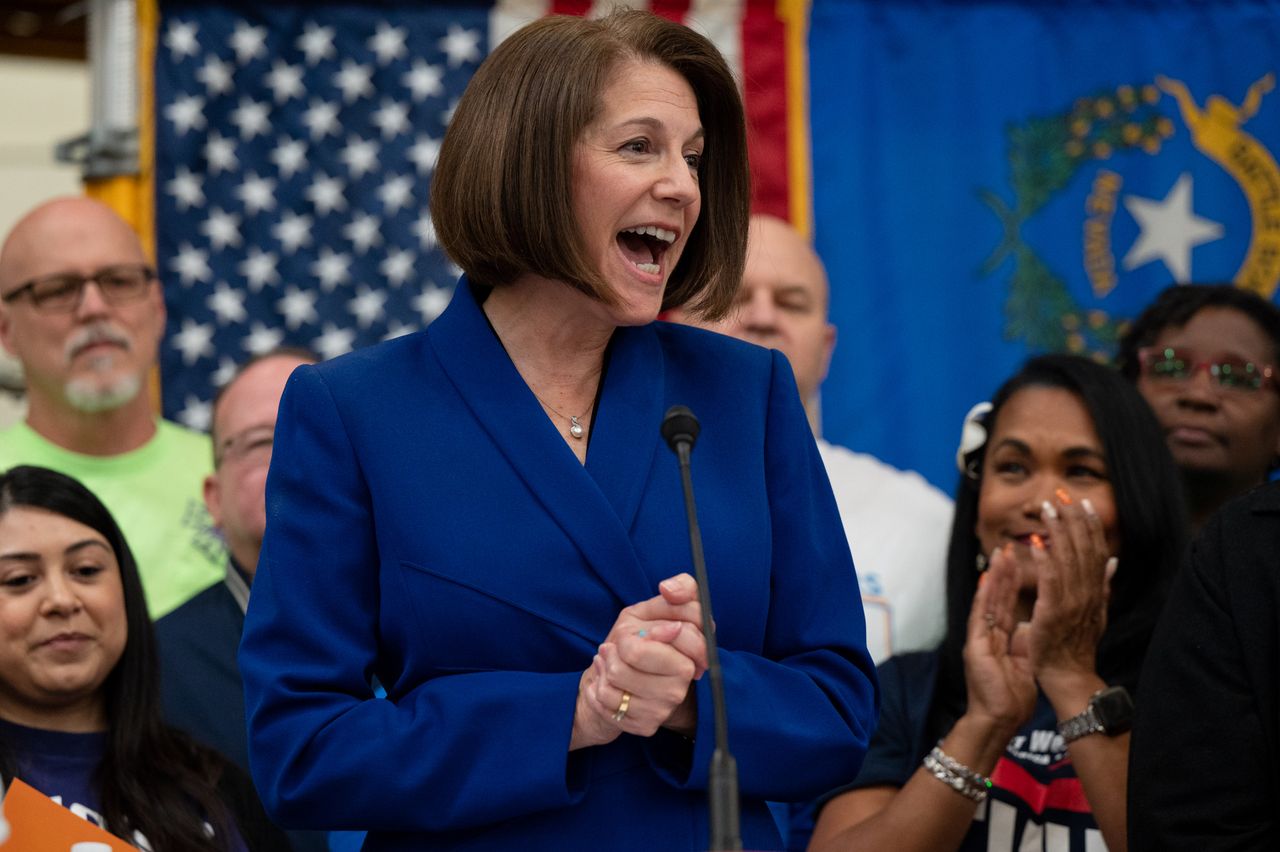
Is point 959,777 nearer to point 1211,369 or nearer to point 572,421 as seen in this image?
point 572,421

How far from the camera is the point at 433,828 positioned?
1.82m

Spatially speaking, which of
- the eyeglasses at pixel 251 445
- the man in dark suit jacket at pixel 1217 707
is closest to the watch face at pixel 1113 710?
the man in dark suit jacket at pixel 1217 707

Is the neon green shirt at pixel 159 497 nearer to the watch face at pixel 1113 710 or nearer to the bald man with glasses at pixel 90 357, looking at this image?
the bald man with glasses at pixel 90 357

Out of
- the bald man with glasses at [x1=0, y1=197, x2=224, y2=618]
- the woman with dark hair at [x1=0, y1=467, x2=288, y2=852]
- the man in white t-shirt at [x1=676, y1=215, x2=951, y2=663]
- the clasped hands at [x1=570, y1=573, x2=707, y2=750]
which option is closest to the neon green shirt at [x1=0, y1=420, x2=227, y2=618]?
the bald man with glasses at [x1=0, y1=197, x2=224, y2=618]

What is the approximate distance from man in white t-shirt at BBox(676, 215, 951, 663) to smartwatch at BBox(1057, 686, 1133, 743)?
687 mm

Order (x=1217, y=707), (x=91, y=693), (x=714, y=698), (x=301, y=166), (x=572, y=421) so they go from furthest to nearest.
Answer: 1. (x=301, y=166)
2. (x=91, y=693)
3. (x=1217, y=707)
4. (x=572, y=421)
5. (x=714, y=698)

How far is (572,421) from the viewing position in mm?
2008

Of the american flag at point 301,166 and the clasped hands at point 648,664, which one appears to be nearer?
the clasped hands at point 648,664

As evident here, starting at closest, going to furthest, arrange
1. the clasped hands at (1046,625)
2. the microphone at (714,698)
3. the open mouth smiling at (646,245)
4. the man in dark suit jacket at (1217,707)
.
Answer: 1. the microphone at (714,698)
2. the open mouth smiling at (646,245)
3. the man in dark suit jacket at (1217,707)
4. the clasped hands at (1046,625)

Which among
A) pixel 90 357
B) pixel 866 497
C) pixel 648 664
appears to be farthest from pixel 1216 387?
pixel 90 357

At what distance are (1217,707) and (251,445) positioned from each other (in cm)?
236

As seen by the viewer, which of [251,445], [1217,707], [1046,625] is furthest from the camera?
[251,445]

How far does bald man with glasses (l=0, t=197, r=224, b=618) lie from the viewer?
14.7 feet

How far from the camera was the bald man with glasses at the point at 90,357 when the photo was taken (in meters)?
4.48
